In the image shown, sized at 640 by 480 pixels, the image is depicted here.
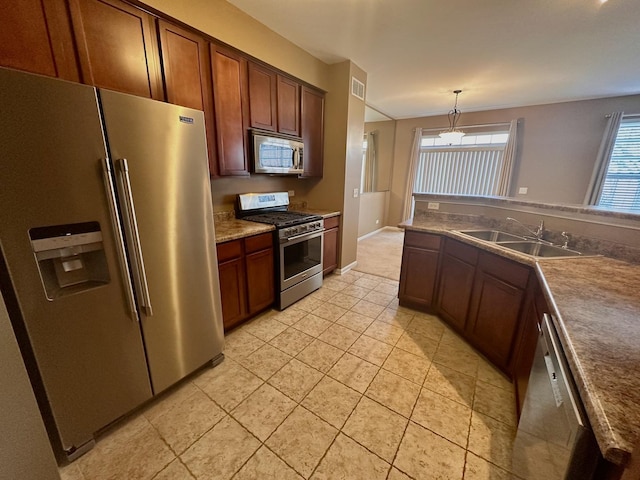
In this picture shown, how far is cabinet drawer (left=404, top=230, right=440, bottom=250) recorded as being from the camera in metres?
2.58

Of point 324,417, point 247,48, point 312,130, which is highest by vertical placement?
A: point 247,48

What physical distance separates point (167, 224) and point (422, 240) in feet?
7.45

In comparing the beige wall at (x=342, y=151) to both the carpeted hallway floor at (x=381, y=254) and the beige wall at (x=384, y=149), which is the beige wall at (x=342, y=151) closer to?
the carpeted hallway floor at (x=381, y=254)

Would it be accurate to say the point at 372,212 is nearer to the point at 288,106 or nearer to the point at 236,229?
the point at 288,106

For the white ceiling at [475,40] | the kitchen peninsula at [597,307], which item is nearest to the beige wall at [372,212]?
the white ceiling at [475,40]

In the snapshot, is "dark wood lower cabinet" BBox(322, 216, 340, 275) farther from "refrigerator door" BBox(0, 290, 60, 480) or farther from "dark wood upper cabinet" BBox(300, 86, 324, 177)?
"refrigerator door" BBox(0, 290, 60, 480)

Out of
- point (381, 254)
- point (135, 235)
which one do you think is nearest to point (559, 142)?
point (381, 254)

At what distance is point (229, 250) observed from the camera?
2.15 meters

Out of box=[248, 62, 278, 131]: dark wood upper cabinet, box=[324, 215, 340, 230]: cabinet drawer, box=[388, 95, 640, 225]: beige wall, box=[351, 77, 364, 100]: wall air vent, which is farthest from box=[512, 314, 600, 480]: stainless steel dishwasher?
box=[388, 95, 640, 225]: beige wall

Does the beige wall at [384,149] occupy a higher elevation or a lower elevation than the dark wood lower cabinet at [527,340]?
higher

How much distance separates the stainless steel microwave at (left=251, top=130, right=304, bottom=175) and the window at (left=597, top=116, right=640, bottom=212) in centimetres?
493

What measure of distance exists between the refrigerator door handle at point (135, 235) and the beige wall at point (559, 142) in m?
5.17

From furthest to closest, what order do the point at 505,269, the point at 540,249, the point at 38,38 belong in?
the point at 540,249
the point at 505,269
the point at 38,38

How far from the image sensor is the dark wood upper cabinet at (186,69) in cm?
188
